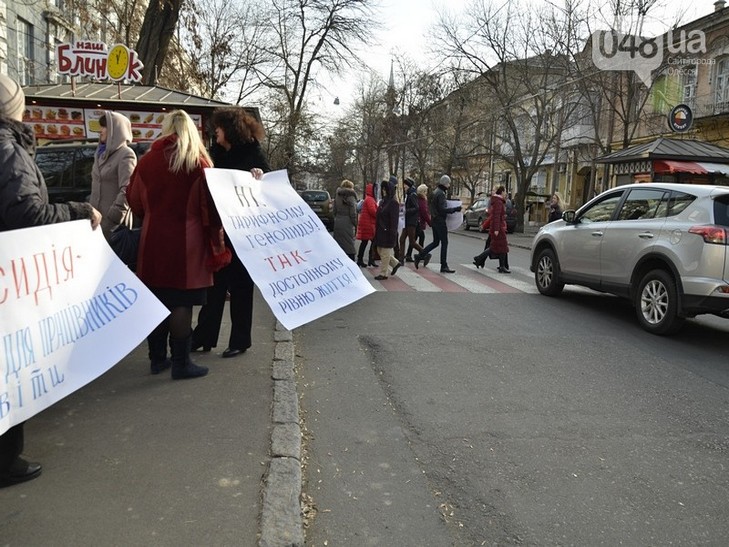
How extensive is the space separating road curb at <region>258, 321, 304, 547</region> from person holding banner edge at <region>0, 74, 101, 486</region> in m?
1.24

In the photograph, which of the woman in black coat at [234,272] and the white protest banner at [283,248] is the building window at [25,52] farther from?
the white protest banner at [283,248]

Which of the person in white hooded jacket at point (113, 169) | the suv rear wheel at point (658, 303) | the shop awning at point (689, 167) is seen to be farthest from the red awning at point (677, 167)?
the person in white hooded jacket at point (113, 169)

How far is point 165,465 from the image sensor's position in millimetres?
3209

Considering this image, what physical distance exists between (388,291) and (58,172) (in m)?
5.99

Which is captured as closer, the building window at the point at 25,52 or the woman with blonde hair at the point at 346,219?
the woman with blonde hair at the point at 346,219

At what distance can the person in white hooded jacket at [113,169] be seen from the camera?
188 inches

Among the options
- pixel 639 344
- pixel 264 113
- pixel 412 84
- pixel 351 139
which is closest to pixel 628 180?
pixel 639 344

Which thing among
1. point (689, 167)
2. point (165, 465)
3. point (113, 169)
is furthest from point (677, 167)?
point (165, 465)

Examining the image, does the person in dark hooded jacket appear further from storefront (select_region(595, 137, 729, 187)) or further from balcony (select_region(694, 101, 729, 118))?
balcony (select_region(694, 101, 729, 118))

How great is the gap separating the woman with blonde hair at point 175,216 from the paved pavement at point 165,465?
71 centimetres

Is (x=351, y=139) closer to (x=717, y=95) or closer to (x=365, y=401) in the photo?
(x=717, y=95)

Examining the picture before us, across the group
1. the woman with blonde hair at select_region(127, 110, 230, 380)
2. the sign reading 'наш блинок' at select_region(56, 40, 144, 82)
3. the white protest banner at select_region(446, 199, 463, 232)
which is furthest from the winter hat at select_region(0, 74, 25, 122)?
the white protest banner at select_region(446, 199, 463, 232)

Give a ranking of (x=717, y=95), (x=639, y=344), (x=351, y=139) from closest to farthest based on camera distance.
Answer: (x=639, y=344), (x=717, y=95), (x=351, y=139)

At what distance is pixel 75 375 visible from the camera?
2980 millimetres
